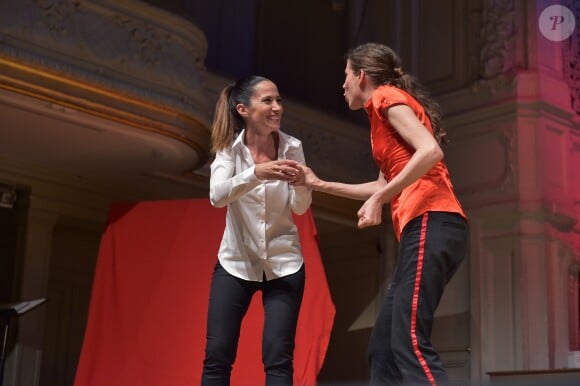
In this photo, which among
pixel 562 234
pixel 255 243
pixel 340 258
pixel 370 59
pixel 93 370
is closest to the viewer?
pixel 370 59

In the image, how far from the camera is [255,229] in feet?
8.48

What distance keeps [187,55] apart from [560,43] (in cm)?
301

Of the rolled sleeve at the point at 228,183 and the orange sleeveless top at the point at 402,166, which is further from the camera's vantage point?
the rolled sleeve at the point at 228,183

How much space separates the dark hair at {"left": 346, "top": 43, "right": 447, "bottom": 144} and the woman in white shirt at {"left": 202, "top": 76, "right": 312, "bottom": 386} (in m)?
0.34

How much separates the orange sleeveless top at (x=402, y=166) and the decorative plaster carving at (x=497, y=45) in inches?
175

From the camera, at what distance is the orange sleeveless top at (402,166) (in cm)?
209

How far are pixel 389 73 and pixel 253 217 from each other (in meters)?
0.62

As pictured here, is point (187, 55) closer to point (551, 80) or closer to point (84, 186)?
point (84, 186)

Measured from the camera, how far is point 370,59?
229 centimetres

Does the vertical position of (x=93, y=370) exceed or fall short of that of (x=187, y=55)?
it falls short

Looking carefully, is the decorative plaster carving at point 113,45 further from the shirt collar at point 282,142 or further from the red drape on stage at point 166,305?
the shirt collar at point 282,142

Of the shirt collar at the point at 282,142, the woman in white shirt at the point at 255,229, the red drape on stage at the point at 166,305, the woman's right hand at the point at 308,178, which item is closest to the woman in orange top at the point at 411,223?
the woman's right hand at the point at 308,178

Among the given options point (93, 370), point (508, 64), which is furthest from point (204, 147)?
point (508, 64)

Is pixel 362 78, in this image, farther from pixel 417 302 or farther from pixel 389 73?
pixel 417 302
